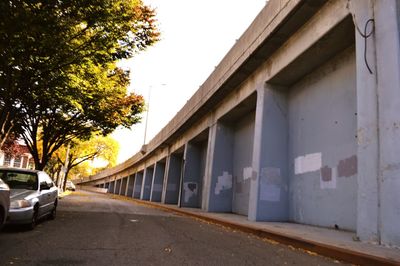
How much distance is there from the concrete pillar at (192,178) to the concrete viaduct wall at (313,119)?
204 inches

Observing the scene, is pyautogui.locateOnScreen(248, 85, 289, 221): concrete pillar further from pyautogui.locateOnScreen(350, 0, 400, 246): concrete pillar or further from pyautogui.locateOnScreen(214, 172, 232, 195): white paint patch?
pyautogui.locateOnScreen(214, 172, 232, 195): white paint patch

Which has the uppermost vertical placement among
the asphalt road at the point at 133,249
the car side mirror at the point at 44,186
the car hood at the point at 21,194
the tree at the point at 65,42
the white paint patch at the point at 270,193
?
the tree at the point at 65,42

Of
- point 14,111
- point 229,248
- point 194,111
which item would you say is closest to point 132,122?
point 194,111

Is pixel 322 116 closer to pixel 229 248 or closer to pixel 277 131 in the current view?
pixel 277 131

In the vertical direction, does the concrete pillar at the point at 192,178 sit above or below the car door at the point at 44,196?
above

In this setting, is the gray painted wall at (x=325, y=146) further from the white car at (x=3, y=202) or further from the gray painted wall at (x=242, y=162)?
the white car at (x=3, y=202)

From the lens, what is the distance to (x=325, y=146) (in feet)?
39.9

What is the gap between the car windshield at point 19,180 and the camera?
421 inches

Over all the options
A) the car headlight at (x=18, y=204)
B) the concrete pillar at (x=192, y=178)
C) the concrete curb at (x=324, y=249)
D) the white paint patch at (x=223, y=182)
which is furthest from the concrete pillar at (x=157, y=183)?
the car headlight at (x=18, y=204)

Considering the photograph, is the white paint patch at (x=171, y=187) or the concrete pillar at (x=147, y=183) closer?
the white paint patch at (x=171, y=187)

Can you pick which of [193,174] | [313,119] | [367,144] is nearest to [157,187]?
[193,174]

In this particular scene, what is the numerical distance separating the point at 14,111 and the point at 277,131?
11561 mm

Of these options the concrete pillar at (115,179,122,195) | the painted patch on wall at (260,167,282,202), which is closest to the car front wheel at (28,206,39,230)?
the painted patch on wall at (260,167,282,202)

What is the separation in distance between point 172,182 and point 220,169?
43.7ft
